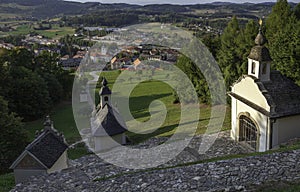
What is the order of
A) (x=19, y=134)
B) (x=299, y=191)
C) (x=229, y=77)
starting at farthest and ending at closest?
1. (x=229, y=77)
2. (x=19, y=134)
3. (x=299, y=191)

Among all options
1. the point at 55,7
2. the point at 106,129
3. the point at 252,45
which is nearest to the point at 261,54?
the point at 106,129

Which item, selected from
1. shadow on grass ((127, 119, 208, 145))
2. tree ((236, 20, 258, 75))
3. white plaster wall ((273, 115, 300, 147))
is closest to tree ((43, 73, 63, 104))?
shadow on grass ((127, 119, 208, 145))

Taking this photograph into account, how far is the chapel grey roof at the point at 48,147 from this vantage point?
1294 cm

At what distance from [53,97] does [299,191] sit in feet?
113

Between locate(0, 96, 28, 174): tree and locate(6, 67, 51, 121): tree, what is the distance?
1258 cm

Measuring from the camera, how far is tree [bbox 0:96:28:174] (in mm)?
17719

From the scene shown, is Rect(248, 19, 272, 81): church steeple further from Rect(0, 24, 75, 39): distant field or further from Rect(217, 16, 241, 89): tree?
Rect(0, 24, 75, 39): distant field

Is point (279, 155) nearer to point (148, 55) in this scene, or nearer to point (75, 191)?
point (75, 191)

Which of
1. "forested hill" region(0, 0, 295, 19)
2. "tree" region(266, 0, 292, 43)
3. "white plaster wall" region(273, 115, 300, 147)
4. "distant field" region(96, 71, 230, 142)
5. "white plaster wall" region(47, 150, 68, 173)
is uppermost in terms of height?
"forested hill" region(0, 0, 295, 19)

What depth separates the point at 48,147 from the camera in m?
13.7

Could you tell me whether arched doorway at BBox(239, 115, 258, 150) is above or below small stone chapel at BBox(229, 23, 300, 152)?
below

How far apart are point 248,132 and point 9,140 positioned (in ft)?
44.8

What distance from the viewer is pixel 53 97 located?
3859 cm

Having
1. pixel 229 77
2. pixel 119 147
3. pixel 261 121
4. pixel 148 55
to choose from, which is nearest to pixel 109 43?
pixel 148 55
